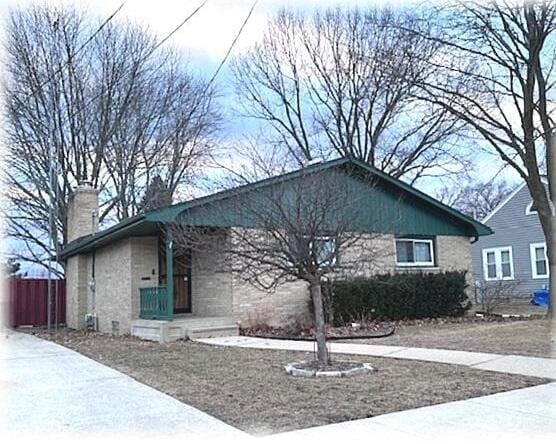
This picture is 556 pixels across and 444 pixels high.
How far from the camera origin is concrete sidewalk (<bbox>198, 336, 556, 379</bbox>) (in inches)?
310

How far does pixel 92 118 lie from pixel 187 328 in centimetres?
1451

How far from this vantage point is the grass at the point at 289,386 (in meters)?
5.65

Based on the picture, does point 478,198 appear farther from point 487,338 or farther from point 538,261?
point 487,338

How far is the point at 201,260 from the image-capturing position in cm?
1531

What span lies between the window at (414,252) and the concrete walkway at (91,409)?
10.9 metres

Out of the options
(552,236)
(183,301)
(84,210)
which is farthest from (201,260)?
(552,236)

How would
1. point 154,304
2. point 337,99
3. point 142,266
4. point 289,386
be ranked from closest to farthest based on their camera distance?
point 289,386 → point 154,304 → point 142,266 → point 337,99

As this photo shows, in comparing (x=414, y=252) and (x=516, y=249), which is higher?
(x=516, y=249)

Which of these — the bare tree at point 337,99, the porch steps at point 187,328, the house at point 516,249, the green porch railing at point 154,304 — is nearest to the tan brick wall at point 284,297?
the porch steps at point 187,328

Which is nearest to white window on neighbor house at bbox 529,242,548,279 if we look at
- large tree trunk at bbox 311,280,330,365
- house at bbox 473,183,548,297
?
house at bbox 473,183,548,297

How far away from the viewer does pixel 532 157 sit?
15539 millimetres

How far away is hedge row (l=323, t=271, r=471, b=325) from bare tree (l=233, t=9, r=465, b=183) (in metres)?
9.71

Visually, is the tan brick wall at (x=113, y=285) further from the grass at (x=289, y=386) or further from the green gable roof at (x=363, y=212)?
the grass at (x=289, y=386)

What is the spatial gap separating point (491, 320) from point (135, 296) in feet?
31.5
